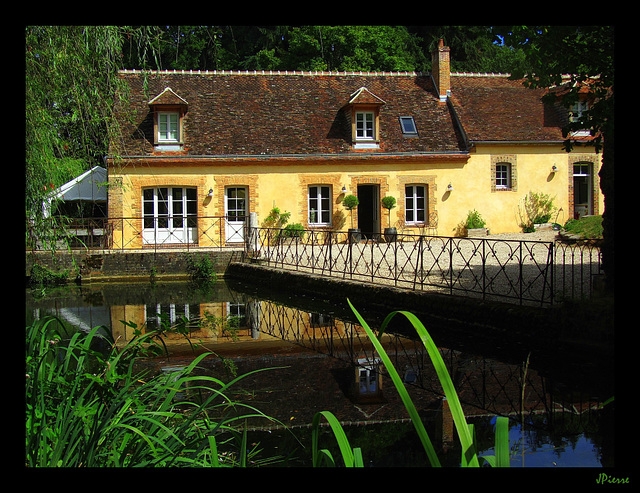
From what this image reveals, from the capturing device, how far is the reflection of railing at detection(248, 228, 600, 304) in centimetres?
834

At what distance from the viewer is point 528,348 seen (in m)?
7.20

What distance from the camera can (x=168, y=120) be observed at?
58.3 ft

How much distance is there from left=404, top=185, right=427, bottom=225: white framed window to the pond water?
8.50 meters

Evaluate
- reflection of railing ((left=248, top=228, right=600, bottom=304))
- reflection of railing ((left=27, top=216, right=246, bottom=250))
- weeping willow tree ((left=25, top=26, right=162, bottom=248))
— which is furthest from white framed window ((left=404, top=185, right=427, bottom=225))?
weeping willow tree ((left=25, top=26, right=162, bottom=248))

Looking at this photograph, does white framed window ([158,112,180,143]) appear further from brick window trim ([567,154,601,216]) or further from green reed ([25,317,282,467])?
green reed ([25,317,282,467])

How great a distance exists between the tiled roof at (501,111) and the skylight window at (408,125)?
5.00ft

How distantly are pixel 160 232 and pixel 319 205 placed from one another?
15.7 feet

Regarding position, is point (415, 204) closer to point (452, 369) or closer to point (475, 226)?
point (475, 226)

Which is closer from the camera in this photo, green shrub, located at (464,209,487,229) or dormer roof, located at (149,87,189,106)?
dormer roof, located at (149,87,189,106)

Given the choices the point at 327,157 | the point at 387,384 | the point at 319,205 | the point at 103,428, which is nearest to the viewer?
the point at 103,428

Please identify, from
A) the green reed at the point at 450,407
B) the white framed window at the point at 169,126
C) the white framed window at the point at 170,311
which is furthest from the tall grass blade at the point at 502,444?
the white framed window at the point at 169,126

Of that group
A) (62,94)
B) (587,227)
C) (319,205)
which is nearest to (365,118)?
(319,205)
